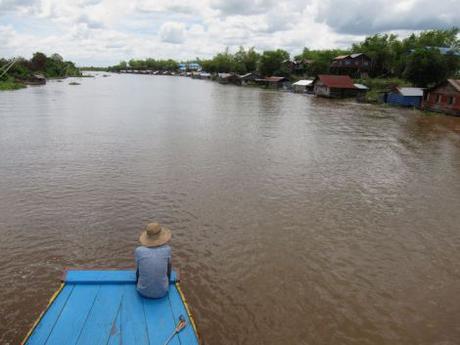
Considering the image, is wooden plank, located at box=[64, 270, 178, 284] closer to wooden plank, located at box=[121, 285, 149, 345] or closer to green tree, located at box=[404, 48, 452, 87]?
wooden plank, located at box=[121, 285, 149, 345]

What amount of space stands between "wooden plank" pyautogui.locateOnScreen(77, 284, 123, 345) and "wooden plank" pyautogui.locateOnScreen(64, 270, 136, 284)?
12cm

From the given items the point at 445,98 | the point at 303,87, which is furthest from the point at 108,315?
the point at 303,87

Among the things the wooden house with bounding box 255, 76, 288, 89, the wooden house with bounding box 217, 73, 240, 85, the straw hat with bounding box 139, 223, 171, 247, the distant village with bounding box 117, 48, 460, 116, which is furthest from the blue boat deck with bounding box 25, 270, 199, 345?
the wooden house with bounding box 217, 73, 240, 85

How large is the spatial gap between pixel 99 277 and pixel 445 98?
160 ft

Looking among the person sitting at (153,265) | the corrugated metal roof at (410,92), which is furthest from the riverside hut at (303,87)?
the person sitting at (153,265)

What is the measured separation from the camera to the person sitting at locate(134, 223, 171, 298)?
20.2 feet

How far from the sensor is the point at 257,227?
12336 millimetres

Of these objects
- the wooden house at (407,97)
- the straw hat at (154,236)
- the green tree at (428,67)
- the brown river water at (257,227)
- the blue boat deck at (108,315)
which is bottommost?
the brown river water at (257,227)

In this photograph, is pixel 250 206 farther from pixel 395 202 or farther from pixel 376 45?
pixel 376 45

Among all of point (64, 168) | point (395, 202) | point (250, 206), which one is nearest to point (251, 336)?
point (250, 206)

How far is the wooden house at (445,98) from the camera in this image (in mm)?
42000

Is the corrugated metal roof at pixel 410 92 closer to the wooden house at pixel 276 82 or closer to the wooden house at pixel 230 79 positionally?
the wooden house at pixel 276 82

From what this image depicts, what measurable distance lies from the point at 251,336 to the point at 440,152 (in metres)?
22.8

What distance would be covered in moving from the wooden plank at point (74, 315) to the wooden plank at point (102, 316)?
86 mm
